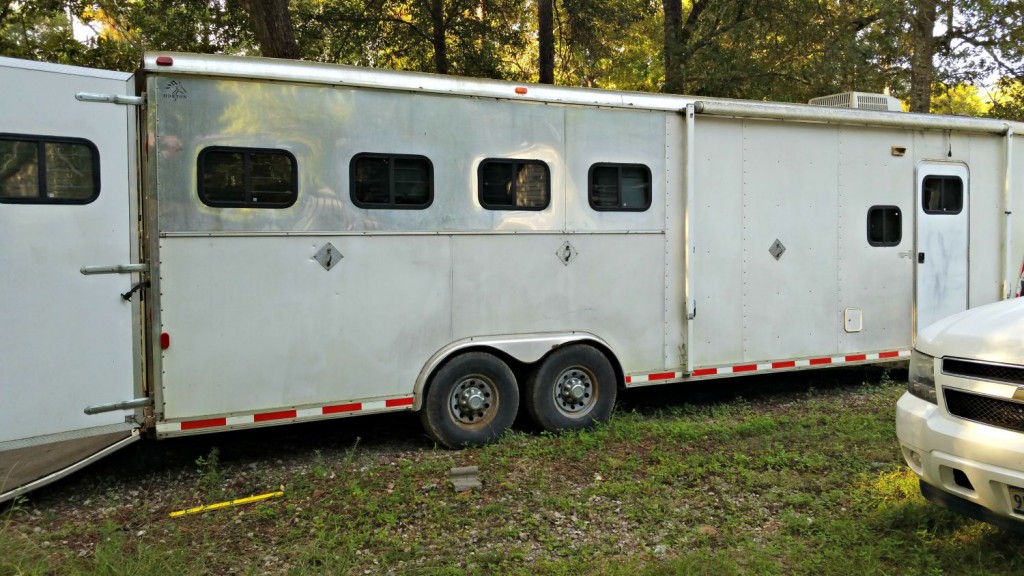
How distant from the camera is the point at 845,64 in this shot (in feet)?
42.7

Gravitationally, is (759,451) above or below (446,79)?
below

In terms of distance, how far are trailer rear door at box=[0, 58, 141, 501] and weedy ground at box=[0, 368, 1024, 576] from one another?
47 centimetres

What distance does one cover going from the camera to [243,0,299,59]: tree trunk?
30.3 ft

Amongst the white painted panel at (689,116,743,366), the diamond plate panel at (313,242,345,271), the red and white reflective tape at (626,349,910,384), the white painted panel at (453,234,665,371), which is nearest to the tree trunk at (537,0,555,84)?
the white painted panel at (689,116,743,366)

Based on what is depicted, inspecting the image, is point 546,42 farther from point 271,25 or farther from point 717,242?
point 717,242

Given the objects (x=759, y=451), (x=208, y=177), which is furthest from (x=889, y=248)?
(x=208, y=177)

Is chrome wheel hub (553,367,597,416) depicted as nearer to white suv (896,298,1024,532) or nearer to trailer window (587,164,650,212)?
trailer window (587,164,650,212)

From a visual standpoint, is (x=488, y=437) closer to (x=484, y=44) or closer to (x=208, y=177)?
(x=208, y=177)

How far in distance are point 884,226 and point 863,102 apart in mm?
1325

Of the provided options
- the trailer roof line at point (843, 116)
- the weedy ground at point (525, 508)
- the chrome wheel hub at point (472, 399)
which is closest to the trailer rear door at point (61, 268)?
the weedy ground at point (525, 508)

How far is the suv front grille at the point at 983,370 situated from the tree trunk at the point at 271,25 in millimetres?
8101

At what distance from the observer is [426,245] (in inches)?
233

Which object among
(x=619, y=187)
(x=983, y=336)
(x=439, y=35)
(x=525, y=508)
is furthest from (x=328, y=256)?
(x=439, y=35)

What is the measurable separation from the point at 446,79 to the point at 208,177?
1975 mm
